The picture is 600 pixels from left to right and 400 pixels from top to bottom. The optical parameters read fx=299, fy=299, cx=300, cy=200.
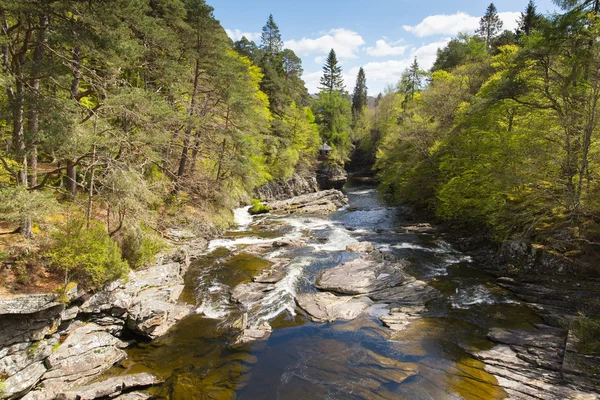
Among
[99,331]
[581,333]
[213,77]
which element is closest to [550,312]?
[581,333]

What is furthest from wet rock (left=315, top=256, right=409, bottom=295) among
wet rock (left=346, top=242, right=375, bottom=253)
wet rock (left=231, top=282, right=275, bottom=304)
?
wet rock (left=231, top=282, right=275, bottom=304)

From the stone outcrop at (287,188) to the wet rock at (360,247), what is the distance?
1770 centimetres

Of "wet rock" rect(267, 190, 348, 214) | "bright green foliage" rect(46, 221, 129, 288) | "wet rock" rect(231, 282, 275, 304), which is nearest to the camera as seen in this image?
"bright green foliage" rect(46, 221, 129, 288)

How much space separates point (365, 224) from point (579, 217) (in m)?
14.5

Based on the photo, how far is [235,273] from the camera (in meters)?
14.7

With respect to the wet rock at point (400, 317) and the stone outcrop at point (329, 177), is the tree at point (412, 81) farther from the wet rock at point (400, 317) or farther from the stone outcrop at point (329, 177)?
the wet rock at point (400, 317)

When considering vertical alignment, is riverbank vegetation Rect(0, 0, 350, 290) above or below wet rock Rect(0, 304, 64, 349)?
above

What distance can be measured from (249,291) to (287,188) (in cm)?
2584

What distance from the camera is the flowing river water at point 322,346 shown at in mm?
7562

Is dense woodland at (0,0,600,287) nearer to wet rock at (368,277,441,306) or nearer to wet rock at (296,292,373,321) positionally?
wet rock at (368,277,441,306)

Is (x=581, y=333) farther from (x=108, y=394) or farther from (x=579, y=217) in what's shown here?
(x=108, y=394)

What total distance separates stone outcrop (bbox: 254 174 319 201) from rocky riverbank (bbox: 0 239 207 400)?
2424 centimetres

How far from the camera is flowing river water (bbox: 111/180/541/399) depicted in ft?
24.8

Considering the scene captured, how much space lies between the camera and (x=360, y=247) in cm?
1823
